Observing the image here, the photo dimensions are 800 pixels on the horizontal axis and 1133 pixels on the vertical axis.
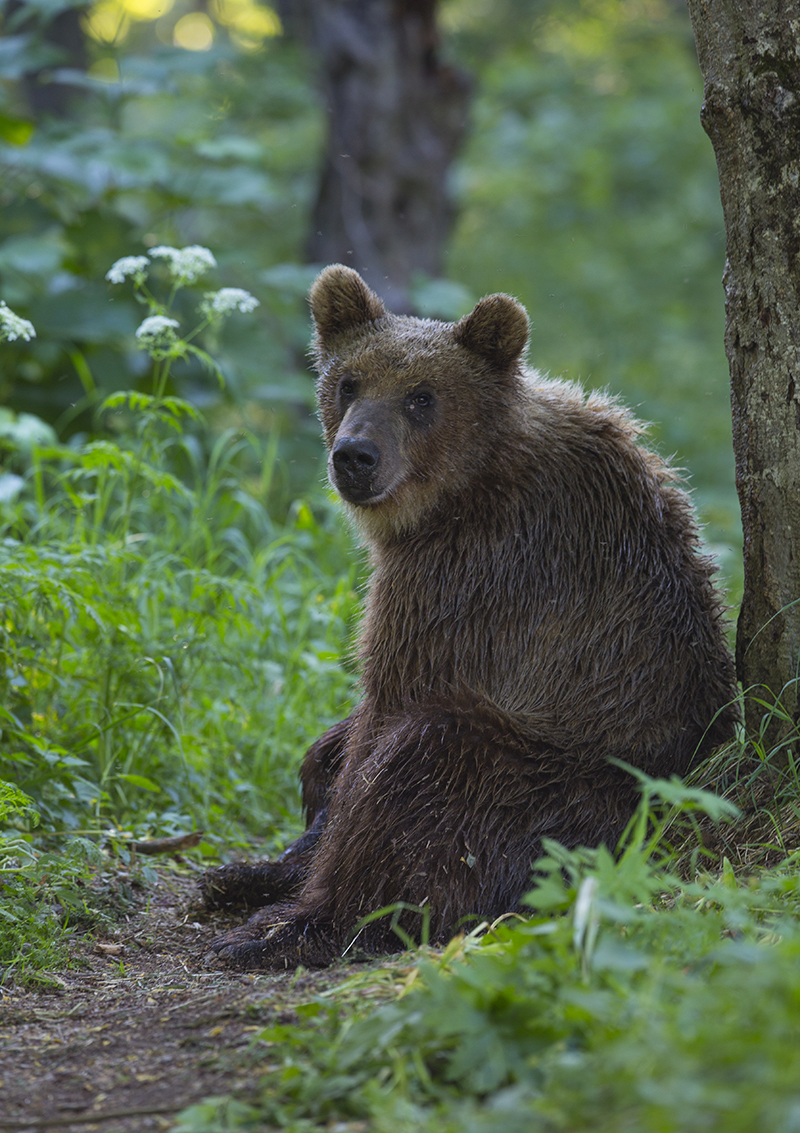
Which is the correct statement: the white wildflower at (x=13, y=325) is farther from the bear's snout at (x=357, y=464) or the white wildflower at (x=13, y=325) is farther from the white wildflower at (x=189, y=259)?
the bear's snout at (x=357, y=464)

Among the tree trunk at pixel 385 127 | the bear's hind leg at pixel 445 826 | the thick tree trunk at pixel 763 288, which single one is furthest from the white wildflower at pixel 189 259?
the tree trunk at pixel 385 127

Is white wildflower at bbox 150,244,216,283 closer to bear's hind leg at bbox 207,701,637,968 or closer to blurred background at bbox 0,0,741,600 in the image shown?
blurred background at bbox 0,0,741,600

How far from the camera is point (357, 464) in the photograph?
417 cm

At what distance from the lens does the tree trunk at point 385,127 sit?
9781 mm

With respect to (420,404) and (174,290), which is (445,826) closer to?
(420,404)

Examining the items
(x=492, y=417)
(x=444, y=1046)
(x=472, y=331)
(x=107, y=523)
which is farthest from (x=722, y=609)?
(x=107, y=523)

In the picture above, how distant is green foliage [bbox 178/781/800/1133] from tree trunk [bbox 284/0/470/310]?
791 cm

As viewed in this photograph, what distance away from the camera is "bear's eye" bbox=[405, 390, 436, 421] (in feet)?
14.1

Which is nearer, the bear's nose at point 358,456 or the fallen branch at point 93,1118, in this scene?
the fallen branch at point 93,1118

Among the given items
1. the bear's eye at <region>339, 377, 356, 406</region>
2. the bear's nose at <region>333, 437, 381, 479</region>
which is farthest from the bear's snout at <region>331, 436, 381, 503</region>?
the bear's eye at <region>339, 377, 356, 406</region>

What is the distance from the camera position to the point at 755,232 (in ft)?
11.8

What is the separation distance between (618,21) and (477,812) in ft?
57.1

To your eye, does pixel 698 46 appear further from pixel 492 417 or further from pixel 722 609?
pixel 722 609

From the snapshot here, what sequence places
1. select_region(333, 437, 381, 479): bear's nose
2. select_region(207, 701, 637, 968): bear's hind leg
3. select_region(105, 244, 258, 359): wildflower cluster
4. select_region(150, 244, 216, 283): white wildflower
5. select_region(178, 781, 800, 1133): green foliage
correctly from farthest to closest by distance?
select_region(150, 244, 216, 283): white wildflower < select_region(105, 244, 258, 359): wildflower cluster < select_region(333, 437, 381, 479): bear's nose < select_region(207, 701, 637, 968): bear's hind leg < select_region(178, 781, 800, 1133): green foliage
